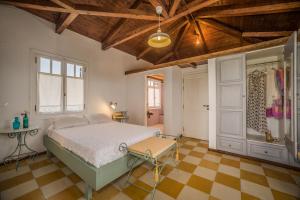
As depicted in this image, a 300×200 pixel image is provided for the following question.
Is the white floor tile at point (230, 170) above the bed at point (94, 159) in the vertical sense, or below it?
below

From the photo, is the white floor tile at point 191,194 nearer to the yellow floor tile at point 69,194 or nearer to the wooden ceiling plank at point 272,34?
the yellow floor tile at point 69,194

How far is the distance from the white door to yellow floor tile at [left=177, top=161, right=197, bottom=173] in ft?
6.17

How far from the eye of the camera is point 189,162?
262 cm

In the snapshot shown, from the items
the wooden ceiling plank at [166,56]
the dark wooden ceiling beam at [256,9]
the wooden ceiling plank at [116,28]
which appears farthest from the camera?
the wooden ceiling plank at [166,56]

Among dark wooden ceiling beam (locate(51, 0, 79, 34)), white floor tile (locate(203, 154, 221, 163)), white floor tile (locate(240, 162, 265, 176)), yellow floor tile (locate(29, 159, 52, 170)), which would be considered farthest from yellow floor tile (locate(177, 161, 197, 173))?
dark wooden ceiling beam (locate(51, 0, 79, 34))

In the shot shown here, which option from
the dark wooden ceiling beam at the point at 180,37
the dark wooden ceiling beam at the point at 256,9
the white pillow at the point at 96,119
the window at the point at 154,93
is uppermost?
the dark wooden ceiling beam at the point at 180,37

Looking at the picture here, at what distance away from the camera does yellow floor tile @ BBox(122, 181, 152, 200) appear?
1.71 meters

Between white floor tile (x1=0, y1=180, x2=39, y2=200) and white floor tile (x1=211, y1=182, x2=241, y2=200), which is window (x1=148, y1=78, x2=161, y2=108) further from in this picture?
white floor tile (x1=0, y1=180, x2=39, y2=200)

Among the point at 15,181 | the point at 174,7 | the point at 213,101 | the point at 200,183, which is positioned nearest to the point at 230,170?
the point at 200,183

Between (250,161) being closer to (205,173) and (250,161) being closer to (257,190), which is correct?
(257,190)

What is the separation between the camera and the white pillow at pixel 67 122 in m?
2.85

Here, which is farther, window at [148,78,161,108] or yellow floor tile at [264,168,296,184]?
window at [148,78,161,108]

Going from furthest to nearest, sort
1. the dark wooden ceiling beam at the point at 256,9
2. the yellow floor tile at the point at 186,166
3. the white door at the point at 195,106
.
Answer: the white door at the point at 195,106, the yellow floor tile at the point at 186,166, the dark wooden ceiling beam at the point at 256,9

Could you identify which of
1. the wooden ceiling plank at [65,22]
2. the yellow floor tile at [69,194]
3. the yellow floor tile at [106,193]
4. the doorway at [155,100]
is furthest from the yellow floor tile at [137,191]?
the doorway at [155,100]
